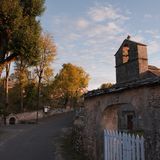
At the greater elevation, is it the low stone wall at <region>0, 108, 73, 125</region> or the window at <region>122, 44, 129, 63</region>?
the window at <region>122, 44, 129, 63</region>

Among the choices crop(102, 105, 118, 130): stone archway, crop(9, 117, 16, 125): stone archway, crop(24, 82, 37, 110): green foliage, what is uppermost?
crop(24, 82, 37, 110): green foliage

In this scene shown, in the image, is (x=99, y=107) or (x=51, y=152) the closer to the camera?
(x=99, y=107)

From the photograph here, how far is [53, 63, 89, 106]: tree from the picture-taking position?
159 feet

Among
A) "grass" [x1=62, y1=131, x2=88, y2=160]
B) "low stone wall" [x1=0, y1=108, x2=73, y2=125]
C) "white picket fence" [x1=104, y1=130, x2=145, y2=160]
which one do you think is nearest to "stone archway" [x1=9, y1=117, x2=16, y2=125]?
"low stone wall" [x1=0, y1=108, x2=73, y2=125]

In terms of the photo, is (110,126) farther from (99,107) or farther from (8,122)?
(8,122)

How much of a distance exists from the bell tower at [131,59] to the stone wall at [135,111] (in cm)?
1035

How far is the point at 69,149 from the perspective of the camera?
14469 mm

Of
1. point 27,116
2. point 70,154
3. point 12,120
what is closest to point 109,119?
point 70,154

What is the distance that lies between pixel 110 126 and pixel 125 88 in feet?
7.56

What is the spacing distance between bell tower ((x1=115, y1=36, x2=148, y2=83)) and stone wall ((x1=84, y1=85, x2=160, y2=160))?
10.3 m

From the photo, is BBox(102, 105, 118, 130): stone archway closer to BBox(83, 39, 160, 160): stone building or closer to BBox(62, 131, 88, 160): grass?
BBox(83, 39, 160, 160): stone building

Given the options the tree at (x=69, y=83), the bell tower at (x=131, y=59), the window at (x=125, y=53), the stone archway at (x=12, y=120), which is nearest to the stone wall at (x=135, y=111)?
the bell tower at (x=131, y=59)

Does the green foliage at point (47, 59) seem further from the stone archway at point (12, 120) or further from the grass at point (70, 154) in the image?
the grass at point (70, 154)

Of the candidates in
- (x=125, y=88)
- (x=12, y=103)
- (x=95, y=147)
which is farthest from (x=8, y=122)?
(x=125, y=88)
